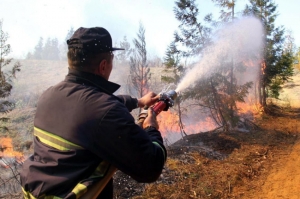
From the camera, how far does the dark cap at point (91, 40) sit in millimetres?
1781

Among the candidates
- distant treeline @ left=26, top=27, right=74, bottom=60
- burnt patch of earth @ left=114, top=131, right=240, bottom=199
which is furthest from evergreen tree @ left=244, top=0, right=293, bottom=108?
distant treeline @ left=26, top=27, right=74, bottom=60

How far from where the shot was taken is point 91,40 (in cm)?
179

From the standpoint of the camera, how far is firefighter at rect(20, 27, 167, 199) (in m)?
1.51

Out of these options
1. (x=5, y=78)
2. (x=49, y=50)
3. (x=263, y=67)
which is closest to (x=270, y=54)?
(x=263, y=67)

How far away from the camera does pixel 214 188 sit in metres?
5.52

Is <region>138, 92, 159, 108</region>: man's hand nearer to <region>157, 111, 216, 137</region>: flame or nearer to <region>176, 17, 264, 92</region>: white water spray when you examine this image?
<region>176, 17, 264, 92</region>: white water spray

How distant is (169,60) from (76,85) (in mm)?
10385

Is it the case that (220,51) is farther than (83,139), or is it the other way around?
(220,51)

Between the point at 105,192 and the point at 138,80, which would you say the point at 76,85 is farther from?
the point at 138,80

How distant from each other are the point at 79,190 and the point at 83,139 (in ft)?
1.15

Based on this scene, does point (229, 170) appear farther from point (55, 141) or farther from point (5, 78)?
point (5, 78)

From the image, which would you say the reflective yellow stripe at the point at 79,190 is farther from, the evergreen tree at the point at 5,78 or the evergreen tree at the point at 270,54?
the evergreen tree at the point at 270,54

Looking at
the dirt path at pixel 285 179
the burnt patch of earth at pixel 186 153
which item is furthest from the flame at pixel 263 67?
the dirt path at pixel 285 179

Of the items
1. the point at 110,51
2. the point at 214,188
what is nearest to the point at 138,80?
the point at 214,188
